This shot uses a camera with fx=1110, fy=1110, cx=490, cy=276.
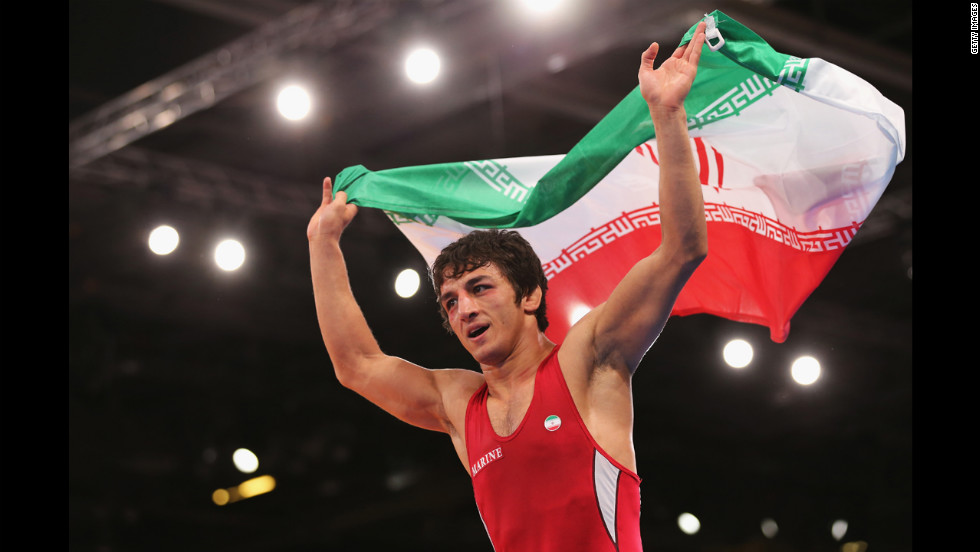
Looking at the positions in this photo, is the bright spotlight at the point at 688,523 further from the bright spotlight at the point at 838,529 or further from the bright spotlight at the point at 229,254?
the bright spotlight at the point at 229,254

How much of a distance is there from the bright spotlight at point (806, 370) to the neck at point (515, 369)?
812cm

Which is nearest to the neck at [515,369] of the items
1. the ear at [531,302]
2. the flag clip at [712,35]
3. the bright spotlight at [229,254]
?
the ear at [531,302]

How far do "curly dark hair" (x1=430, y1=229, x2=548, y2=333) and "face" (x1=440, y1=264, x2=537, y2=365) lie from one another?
27 mm

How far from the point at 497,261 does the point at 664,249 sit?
24.8 inches

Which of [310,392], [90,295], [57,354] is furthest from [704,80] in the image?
[310,392]

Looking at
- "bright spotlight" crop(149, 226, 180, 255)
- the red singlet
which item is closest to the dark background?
"bright spotlight" crop(149, 226, 180, 255)

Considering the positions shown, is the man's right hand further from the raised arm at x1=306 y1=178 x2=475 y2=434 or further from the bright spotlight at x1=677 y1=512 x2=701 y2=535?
the bright spotlight at x1=677 y1=512 x2=701 y2=535

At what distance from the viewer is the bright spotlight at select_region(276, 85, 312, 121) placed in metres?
7.55

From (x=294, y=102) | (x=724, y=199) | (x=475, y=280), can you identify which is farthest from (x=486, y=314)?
(x=294, y=102)

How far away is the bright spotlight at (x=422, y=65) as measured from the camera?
22.9 feet

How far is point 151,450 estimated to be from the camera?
435 inches

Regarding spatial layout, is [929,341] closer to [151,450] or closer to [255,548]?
[151,450]

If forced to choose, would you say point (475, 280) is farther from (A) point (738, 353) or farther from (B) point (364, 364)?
(A) point (738, 353)

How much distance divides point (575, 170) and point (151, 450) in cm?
850
